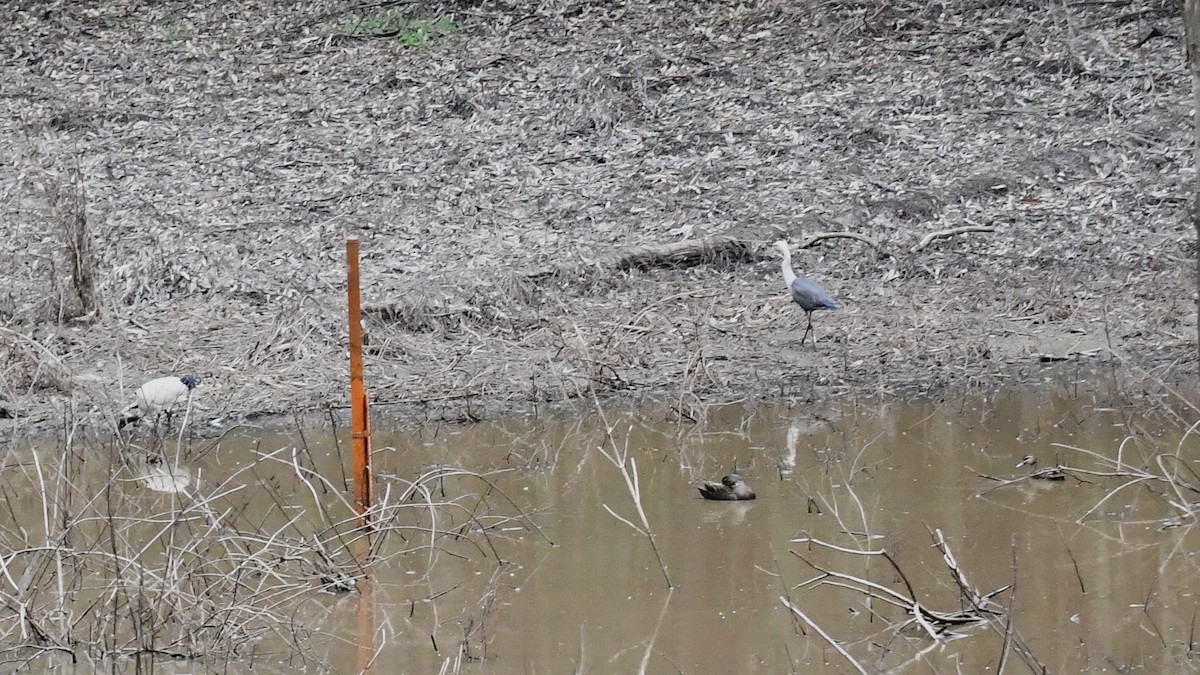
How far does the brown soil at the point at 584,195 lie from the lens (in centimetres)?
1044

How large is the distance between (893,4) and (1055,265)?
6312 millimetres

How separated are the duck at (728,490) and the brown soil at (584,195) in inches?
52.7

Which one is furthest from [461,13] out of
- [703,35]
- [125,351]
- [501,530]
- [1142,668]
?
[1142,668]

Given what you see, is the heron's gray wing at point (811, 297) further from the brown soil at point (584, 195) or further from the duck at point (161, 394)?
the duck at point (161, 394)

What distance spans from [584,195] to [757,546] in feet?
26.6

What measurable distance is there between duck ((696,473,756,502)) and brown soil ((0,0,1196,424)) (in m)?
1.34

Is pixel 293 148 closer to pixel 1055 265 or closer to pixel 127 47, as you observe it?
pixel 127 47

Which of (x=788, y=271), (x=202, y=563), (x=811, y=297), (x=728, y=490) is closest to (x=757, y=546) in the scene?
(x=728, y=490)

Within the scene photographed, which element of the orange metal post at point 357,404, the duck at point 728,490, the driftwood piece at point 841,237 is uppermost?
the orange metal post at point 357,404

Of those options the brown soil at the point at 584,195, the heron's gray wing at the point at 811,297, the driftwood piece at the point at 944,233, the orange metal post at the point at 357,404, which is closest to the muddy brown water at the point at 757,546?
the orange metal post at the point at 357,404

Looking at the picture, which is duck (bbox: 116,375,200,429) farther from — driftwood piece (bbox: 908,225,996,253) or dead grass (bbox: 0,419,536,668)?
driftwood piece (bbox: 908,225,996,253)

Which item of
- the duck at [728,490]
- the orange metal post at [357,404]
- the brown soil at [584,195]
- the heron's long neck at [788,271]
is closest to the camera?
the orange metal post at [357,404]

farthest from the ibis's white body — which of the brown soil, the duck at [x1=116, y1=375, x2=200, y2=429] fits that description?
the brown soil

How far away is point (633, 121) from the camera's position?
51.6 feet
